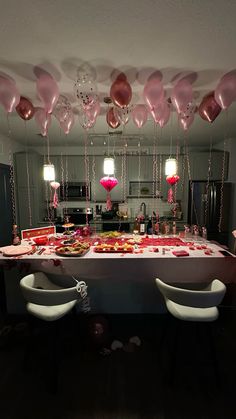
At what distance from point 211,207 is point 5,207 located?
4.07 metres

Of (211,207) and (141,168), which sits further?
(141,168)

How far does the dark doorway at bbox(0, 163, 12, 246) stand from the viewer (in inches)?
143

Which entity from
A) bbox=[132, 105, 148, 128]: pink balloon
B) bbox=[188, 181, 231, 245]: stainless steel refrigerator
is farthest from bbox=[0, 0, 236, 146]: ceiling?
bbox=[188, 181, 231, 245]: stainless steel refrigerator

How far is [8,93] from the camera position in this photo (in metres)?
1.63

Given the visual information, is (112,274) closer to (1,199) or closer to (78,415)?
(78,415)

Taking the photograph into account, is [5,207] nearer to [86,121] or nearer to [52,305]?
[86,121]

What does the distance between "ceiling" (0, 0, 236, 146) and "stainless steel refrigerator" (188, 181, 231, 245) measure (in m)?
2.36

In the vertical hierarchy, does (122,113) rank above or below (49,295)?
above

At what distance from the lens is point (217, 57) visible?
144cm

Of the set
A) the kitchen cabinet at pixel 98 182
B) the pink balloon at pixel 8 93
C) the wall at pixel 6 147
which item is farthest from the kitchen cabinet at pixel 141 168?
the pink balloon at pixel 8 93

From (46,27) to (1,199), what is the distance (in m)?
3.15

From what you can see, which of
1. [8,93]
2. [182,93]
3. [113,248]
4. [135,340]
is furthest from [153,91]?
[135,340]

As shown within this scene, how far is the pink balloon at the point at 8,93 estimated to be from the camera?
159 centimetres

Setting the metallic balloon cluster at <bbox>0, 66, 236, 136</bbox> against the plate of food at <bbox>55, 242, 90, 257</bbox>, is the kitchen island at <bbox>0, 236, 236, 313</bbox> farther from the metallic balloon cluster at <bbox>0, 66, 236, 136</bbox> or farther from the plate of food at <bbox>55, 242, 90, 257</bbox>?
the metallic balloon cluster at <bbox>0, 66, 236, 136</bbox>
